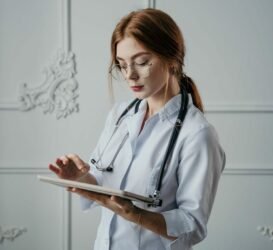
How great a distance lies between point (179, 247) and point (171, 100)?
0.39 m

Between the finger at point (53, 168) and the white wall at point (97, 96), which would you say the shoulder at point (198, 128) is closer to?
the finger at point (53, 168)

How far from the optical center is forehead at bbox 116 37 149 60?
999 mm

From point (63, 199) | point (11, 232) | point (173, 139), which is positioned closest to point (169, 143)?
point (173, 139)

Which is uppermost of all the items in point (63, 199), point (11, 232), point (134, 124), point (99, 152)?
point (134, 124)

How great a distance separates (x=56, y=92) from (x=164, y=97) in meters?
1.28

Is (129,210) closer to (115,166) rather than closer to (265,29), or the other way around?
(115,166)

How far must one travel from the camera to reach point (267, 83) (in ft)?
7.27

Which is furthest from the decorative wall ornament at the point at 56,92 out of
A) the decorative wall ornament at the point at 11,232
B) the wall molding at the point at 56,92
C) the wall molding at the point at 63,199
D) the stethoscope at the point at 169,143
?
the stethoscope at the point at 169,143

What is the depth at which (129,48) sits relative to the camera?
3.30 feet

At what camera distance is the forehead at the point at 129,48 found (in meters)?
1.00

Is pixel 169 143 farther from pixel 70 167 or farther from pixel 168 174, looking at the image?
pixel 70 167

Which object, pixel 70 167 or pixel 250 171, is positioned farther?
pixel 250 171

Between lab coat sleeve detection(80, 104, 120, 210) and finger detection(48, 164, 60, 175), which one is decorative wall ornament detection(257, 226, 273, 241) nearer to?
lab coat sleeve detection(80, 104, 120, 210)

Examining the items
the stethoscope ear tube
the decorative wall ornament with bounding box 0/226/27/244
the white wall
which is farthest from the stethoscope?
the decorative wall ornament with bounding box 0/226/27/244
